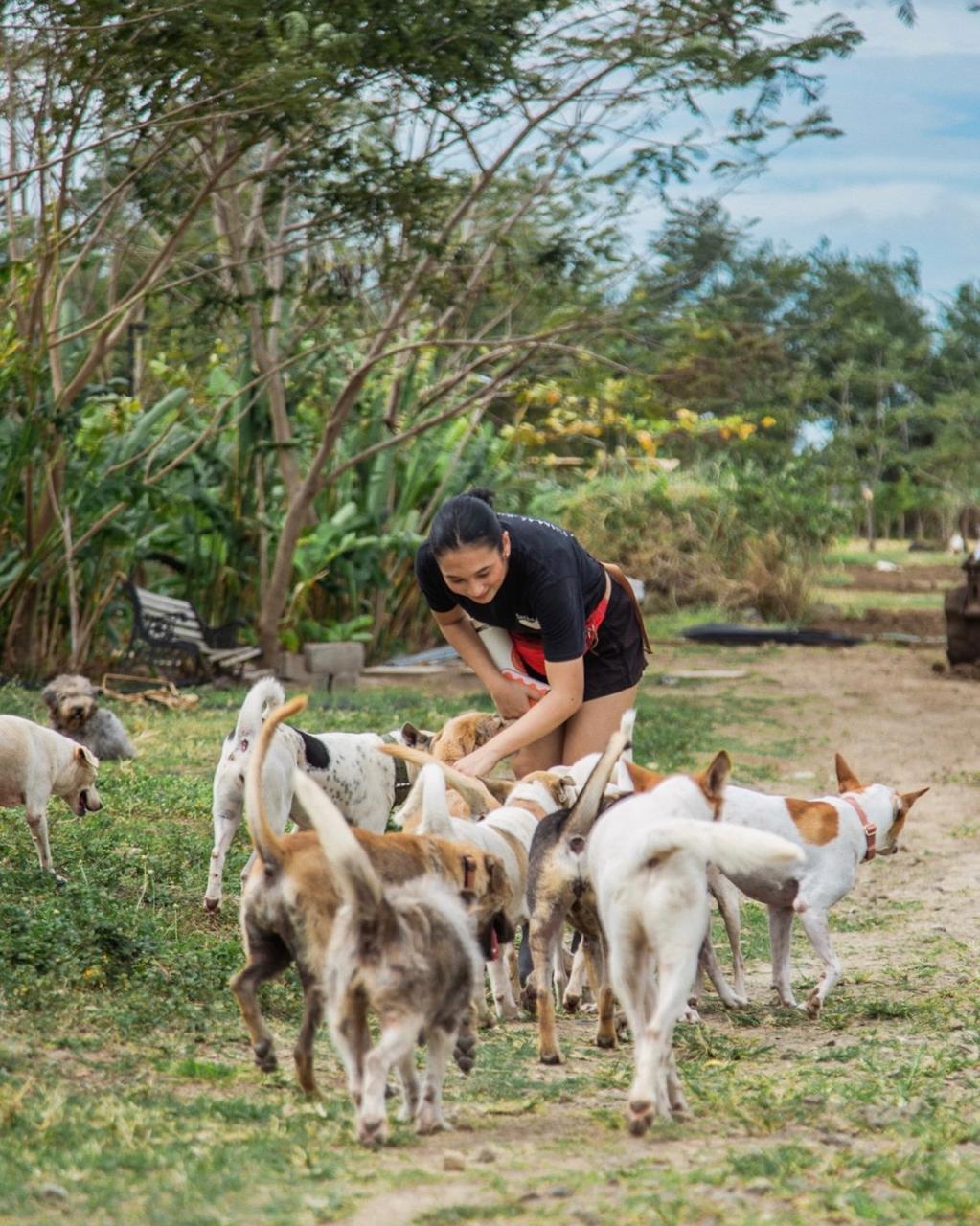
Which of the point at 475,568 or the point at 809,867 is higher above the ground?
the point at 475,568

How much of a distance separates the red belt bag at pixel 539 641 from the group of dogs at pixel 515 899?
0.72 m

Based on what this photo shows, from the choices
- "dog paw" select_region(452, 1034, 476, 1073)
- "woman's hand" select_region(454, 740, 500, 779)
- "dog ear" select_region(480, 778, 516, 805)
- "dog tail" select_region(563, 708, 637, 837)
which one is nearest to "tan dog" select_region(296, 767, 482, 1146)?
"dog paw" select_region(452, 1034, 476, 1073)

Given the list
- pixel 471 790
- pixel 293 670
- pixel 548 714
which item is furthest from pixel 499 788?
pixel 293 670

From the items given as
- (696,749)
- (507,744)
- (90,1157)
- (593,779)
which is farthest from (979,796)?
(90,1157)

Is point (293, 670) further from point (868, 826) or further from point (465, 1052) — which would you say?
point (465, 1052)

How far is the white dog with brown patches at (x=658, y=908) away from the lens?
3.99 m

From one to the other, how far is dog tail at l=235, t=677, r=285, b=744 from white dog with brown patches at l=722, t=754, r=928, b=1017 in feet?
5.82

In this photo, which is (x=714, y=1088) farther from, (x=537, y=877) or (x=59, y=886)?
(x=59, y=886)

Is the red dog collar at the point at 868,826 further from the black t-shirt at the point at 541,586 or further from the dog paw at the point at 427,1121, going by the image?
the dog paw at the point at 427,1121

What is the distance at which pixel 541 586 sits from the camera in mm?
5957

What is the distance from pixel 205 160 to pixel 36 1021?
1097 cm

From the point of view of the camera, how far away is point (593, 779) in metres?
4.84

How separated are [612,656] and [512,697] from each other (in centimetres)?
45

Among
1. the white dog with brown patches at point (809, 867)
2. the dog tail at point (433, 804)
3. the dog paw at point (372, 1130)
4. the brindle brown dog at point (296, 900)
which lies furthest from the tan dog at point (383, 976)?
the white dog with brown patches at point (809, 867)
